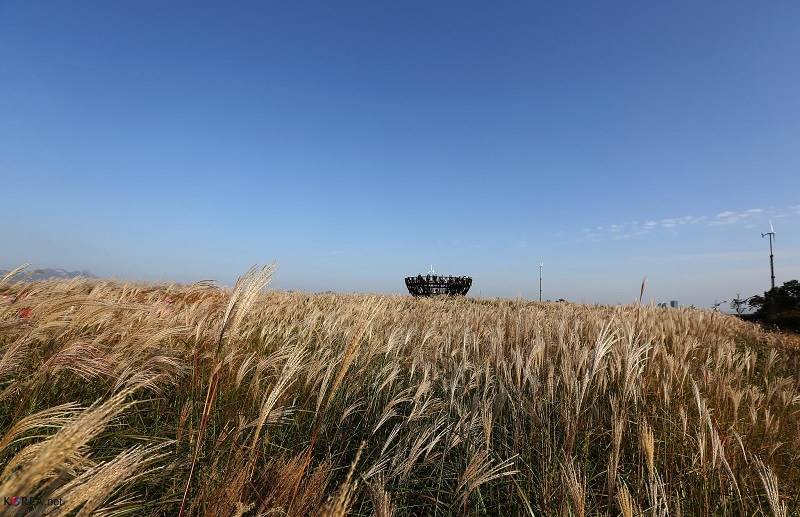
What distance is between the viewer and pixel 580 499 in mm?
1124

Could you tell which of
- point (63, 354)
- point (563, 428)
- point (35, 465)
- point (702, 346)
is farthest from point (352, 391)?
point (702, 346)

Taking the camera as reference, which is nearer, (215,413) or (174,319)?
(215,413)

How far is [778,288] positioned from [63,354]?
21662mm

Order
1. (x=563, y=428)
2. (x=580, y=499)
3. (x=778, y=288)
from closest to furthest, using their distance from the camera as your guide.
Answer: (x=580, y=499), (x=563, y=428), (x=778, y=288)

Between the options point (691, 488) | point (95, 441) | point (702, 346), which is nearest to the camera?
point (691, 488)

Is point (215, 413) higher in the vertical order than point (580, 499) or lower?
lower

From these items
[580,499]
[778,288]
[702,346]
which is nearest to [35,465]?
[580,499]

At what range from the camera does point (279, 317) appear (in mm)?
5391

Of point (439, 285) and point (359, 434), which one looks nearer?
point (359, 434)

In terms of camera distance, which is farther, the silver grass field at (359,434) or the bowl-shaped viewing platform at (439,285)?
the bowl-shaped viewing platform at (439,285)

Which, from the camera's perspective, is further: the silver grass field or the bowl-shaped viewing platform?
the bowl-shaped viewing platform

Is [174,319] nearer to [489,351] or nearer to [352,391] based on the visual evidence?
[352,391]

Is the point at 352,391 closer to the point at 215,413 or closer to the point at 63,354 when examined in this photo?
the point at 215,413

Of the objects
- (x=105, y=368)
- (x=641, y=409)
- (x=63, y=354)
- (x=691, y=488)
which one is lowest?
(x=691, y=488)
